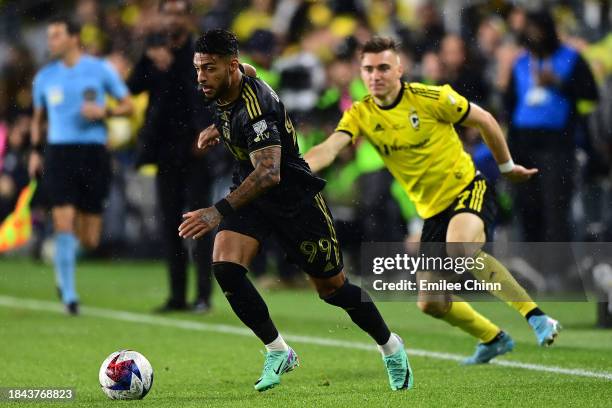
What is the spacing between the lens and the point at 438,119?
27.9 feet

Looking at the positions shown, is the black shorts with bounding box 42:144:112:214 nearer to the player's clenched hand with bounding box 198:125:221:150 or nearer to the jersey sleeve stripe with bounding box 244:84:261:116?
the player's clenched hand with bounding box 198:125:221:150

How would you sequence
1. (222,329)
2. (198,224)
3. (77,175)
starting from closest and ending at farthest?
1. (198,224)
2. (222,329)
3. (77,175)

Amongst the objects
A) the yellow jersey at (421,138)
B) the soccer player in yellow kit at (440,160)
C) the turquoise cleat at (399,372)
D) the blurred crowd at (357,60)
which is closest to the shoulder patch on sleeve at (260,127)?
the turquoise cleat at (399,372)

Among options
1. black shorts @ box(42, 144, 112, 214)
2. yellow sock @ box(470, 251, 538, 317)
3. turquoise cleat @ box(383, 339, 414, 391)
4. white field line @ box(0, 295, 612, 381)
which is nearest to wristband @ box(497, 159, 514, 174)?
yellow sock @ box(470, 251, 538, 317)

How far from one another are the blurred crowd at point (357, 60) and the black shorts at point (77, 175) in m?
0.38

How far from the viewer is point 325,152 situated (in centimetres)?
820

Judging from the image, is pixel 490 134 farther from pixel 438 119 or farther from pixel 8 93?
pixel 8 93

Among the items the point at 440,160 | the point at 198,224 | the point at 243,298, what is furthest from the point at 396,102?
the point at 198,224

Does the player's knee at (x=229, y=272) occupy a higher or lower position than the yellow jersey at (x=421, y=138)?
lower

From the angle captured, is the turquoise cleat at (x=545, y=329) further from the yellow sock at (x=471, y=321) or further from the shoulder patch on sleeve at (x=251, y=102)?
the shoulder patch on sleeve at (x=251, y=102)

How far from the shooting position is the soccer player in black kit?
22.3 feet

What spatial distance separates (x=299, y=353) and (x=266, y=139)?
112 inches

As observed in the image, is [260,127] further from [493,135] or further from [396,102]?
[493,135]

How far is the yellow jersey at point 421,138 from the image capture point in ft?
27.8
